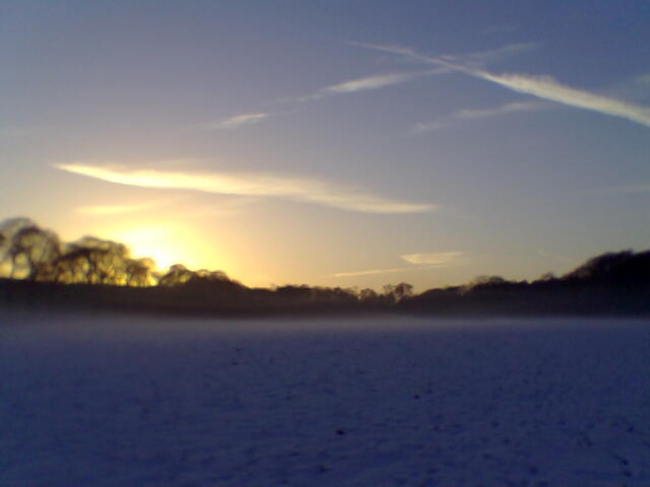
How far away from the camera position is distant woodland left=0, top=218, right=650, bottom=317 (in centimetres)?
4531

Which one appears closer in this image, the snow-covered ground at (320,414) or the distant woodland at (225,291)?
the snow-covered ground at (320,414)

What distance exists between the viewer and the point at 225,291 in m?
61.0

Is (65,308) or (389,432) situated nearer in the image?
(389,432)

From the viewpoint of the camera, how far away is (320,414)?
41.8 feet

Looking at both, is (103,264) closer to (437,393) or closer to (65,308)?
(65,308)

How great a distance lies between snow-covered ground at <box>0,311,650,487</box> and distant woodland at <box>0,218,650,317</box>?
25400 mm

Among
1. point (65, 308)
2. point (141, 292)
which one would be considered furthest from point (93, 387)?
point (141, 292)

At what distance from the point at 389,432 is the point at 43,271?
5603cm

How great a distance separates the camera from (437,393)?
1468cm

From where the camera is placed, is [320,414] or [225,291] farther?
[225,291]

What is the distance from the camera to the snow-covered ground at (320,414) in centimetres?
971

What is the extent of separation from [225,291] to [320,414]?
49465 mm

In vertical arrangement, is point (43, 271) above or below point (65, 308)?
above

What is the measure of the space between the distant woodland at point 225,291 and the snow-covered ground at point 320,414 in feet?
83.3
